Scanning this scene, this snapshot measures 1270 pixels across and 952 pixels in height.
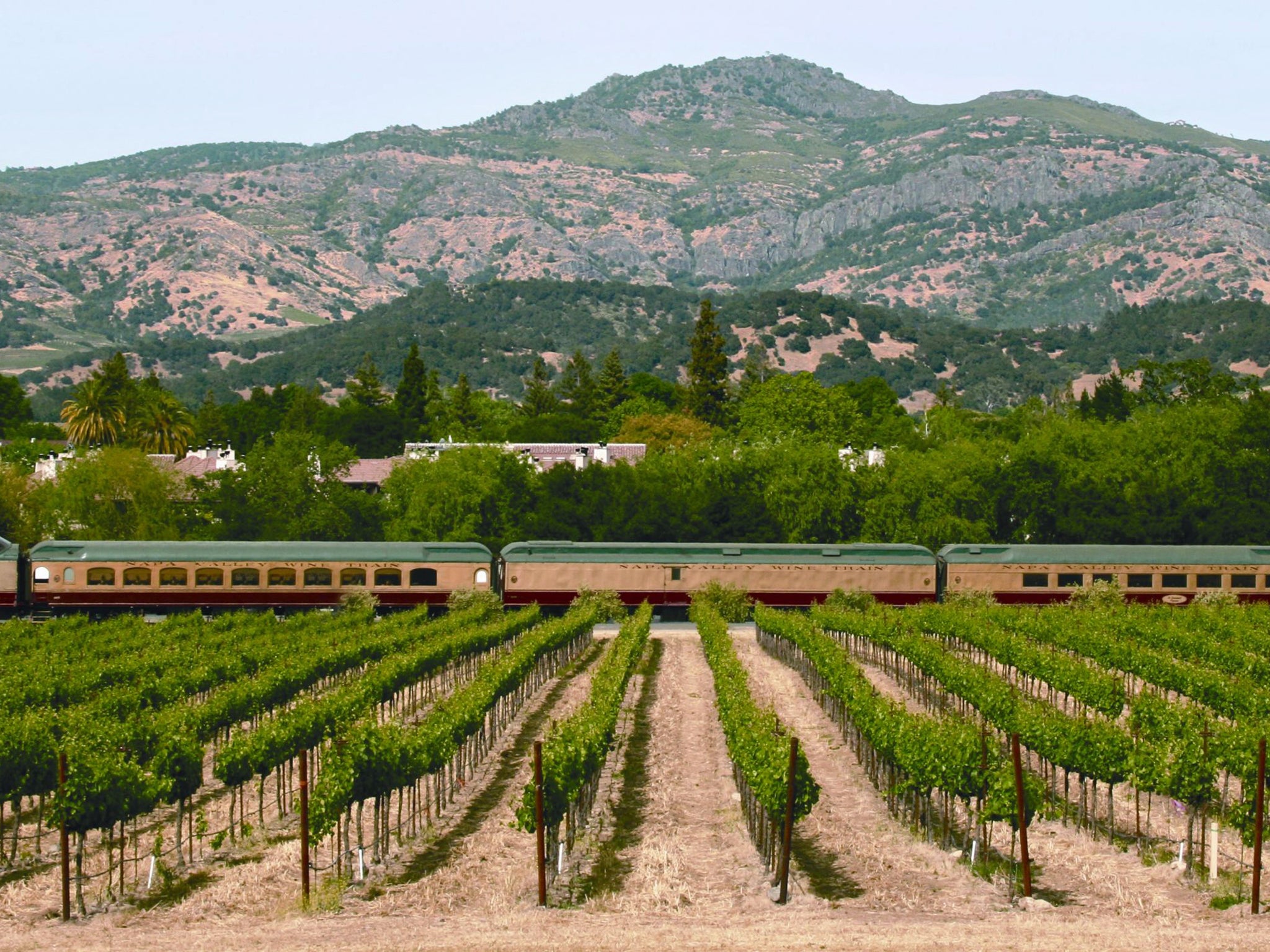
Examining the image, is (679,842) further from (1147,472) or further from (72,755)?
(1147,472)

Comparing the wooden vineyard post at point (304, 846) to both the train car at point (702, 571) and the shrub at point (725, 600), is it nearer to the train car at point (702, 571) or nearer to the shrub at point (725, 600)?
the shrub at point (725, 600)

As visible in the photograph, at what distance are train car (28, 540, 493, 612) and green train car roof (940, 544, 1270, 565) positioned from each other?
2273 cm

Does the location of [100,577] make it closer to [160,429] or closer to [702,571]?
[702,571]

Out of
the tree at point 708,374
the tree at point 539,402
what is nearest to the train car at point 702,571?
the tree at point 708,374

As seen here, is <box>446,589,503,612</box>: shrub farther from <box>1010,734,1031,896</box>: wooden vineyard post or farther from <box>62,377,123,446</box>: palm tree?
<box>62,377,123,446</box>: palm tree

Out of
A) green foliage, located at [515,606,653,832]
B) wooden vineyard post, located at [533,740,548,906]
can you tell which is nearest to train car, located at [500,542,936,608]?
green foliage, located at [515,606,653,832]

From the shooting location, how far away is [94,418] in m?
114

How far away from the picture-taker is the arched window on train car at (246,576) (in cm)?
6247

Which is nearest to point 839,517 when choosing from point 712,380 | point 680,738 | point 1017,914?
point 680,738

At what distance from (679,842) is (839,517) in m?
52.3

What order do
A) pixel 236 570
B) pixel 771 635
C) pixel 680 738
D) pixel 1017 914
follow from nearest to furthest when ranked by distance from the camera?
pixel 1017 914 → pixel 680 738 → pixel 771 635 → pixel 236 570

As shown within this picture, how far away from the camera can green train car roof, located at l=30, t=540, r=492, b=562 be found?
62.4 meters

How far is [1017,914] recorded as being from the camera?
22266 millimetres

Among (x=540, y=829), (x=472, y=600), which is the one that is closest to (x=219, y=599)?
(x=472, y=600)
